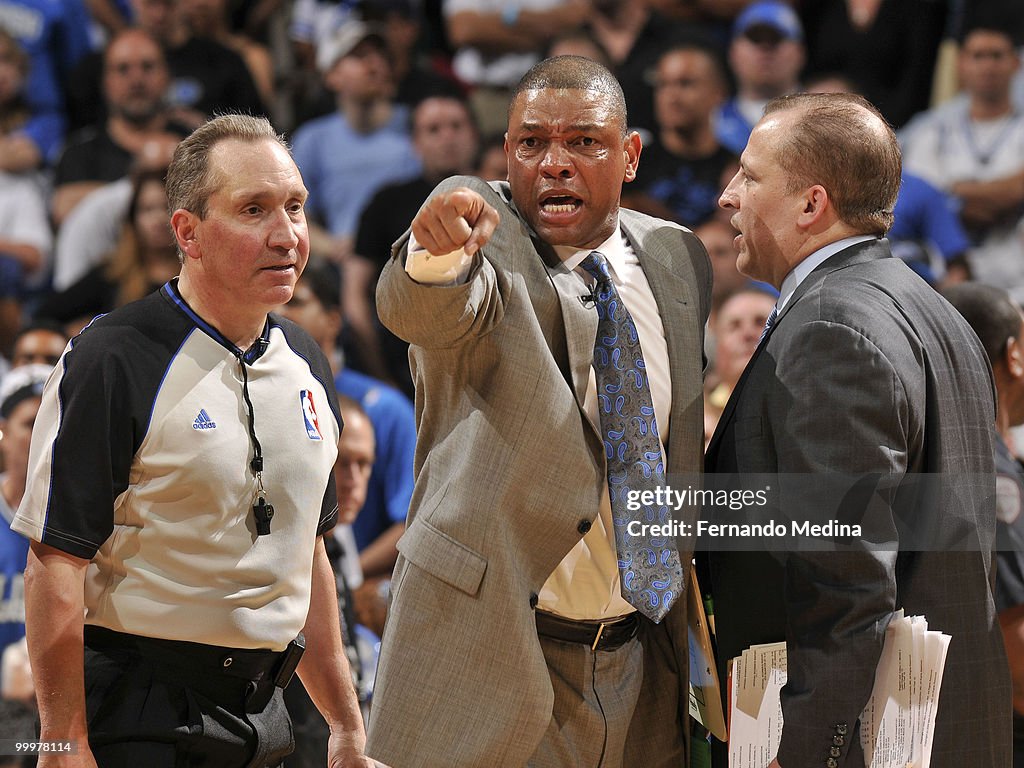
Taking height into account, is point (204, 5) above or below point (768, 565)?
above

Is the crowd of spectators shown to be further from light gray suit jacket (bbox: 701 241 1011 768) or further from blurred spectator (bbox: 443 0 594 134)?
light gray suit jacket (bbox: 701 241 1011 768)

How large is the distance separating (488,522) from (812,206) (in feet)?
2.71

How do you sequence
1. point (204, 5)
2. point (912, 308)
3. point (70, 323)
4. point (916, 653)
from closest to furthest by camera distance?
1. point (916, 653)
2. point (912, 308)
3. point (70, 323)
4. point (204, 5)

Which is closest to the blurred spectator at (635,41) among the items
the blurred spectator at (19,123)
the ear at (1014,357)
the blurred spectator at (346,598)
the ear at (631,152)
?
the blurred spectator at (346,598)

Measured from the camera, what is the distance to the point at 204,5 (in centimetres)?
648

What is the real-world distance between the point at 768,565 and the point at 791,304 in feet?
1.52

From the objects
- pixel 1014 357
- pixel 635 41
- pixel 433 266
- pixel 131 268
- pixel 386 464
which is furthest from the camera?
pixel 635 41

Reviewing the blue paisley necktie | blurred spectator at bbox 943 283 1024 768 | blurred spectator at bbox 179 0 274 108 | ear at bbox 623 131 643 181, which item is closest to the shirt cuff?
the blue paisley necktie

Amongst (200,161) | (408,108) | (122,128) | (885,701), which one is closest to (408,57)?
(408,108)

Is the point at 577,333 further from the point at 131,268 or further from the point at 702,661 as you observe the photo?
the point at 131,268

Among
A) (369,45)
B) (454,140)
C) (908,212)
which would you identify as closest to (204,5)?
(369,45)

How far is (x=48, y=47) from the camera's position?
20.9 feet

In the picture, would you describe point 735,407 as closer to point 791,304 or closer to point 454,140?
point 791,304

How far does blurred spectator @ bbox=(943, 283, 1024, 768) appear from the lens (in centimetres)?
271
